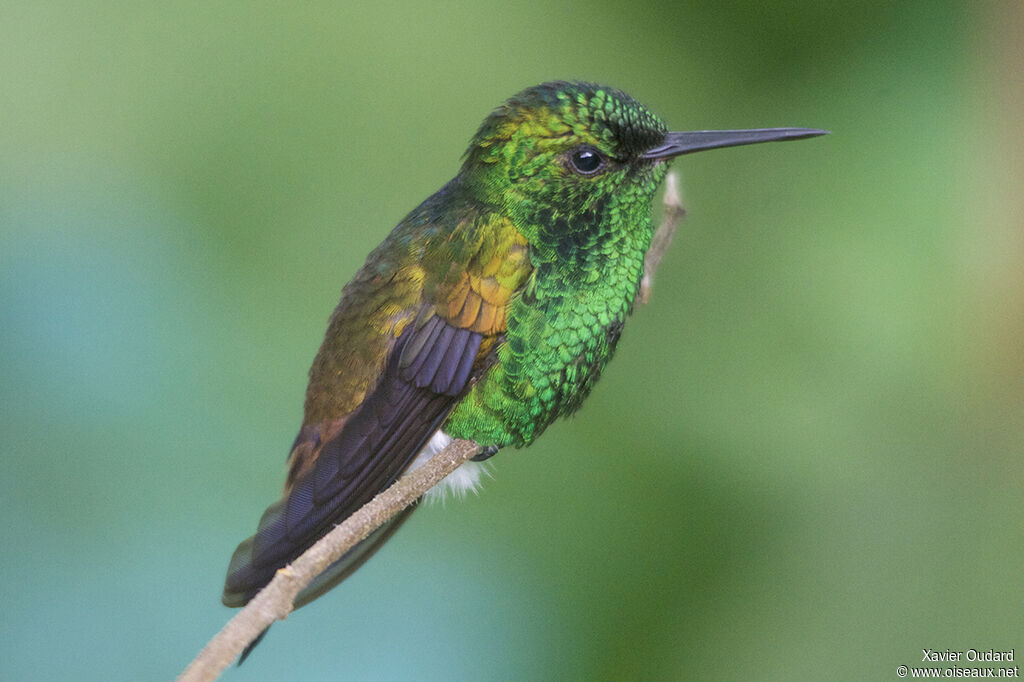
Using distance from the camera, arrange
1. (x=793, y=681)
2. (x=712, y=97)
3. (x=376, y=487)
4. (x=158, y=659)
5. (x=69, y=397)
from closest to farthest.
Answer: (x=376, y=487) → (x=158, y=659) → (x=69, y=397) → (x=793, y=681) → (x=712, y=97)

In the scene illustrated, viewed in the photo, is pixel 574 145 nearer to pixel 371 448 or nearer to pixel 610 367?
pixel 371 448

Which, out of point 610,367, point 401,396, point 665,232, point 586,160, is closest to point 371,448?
point 401,396

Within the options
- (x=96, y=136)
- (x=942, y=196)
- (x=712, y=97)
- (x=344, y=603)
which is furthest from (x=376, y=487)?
(x=942, y=196)

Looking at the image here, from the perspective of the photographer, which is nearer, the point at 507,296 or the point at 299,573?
the point at 299,573

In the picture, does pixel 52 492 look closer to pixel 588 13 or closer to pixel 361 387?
pixel 361 387

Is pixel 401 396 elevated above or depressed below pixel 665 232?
below

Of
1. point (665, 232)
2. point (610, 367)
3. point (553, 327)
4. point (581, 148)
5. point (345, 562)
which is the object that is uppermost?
point (581, 148)

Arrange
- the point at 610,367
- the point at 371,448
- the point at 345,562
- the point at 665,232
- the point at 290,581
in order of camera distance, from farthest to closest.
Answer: the point at 610,367 → the point at 665,232 → the point at 345,562 → the point at 371,448 → the point at 290,581

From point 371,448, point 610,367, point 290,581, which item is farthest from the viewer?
point 610,367
